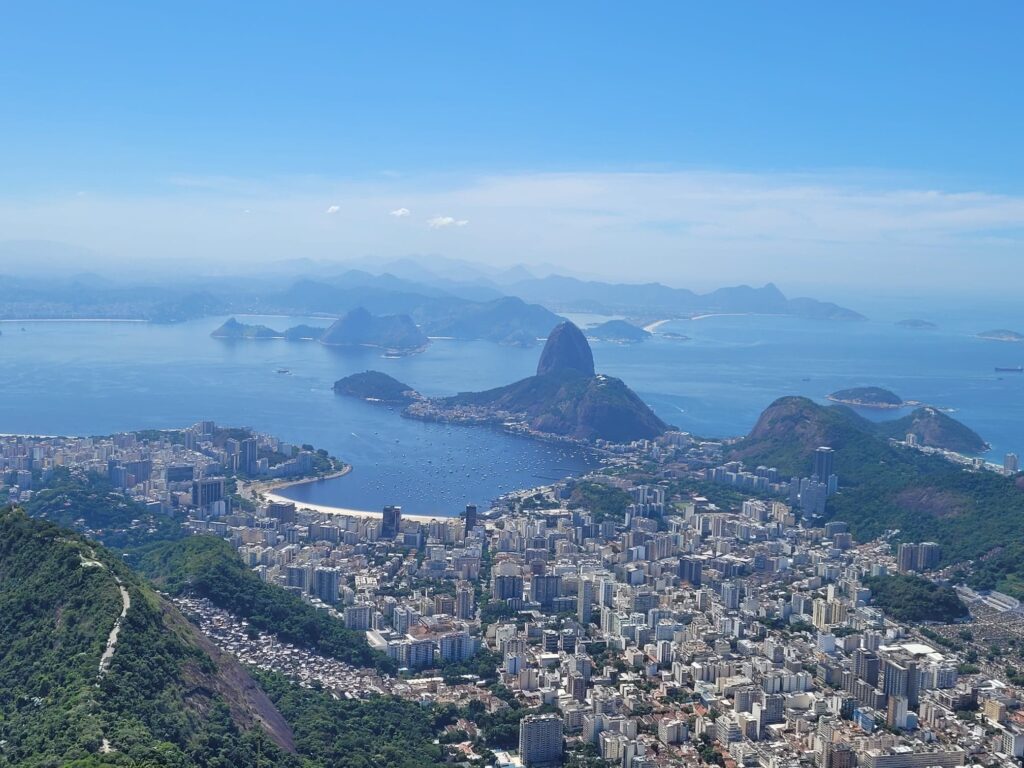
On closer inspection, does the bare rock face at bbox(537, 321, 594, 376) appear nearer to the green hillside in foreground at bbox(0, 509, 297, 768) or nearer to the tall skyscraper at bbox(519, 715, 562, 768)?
the green hillside in foreground at bbox(0, 509, 297, 768)

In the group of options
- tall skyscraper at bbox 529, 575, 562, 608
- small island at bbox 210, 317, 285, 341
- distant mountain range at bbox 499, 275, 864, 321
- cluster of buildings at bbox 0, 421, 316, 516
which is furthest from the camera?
distant mountain range at bbox 499, 275, 864, 321

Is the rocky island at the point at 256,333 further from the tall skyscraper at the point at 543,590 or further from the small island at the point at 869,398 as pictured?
the tall skyscraper at the point at 543,590

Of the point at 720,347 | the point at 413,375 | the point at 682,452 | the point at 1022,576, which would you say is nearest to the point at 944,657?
the point at 1022,576

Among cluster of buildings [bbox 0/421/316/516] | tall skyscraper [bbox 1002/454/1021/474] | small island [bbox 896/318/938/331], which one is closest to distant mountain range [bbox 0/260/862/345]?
small island [bbox 896/318/938/331]

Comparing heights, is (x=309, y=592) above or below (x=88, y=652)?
below

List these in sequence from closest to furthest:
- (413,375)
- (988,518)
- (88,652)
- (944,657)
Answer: (88,652) → (944,657) → (988,518) → (413,375)

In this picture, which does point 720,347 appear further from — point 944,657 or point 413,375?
point 944,657

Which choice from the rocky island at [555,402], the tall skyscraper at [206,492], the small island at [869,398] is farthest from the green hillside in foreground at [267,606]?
the small island at [869,398]

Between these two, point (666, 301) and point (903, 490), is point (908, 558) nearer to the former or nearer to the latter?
point (903, 490)
